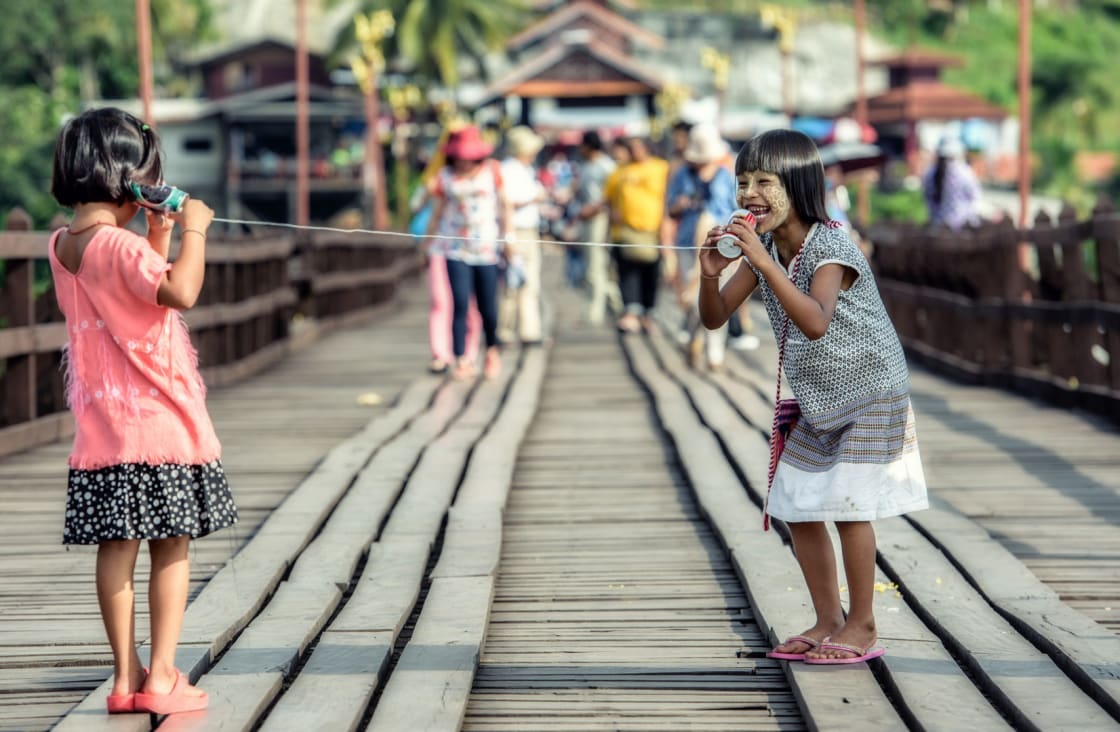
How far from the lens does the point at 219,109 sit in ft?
Result: 182

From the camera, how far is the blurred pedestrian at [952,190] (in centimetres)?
1518

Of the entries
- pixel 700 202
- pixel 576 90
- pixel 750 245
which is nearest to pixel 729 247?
pixel 750 245

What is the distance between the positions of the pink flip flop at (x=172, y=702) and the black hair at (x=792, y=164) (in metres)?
1.70

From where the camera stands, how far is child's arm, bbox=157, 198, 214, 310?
3.67m

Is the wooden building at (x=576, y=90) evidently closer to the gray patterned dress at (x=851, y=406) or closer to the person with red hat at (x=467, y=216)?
the person with red hat at (x=467, y=216)

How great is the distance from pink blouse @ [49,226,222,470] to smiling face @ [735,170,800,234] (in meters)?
1.34

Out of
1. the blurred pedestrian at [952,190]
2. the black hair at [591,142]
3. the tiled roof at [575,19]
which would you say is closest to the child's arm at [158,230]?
the blurred pedestrian at [952,190]

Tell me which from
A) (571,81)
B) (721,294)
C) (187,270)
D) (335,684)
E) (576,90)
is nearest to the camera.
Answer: (187,270)

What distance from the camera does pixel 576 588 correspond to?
5156 mm

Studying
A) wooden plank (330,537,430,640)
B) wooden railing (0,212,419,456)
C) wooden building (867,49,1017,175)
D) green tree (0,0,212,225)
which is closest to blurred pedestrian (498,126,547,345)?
wooden railing (0,212,419,456)

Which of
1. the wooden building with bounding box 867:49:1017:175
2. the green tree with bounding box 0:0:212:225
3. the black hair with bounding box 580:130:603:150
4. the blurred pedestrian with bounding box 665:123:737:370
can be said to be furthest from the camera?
the wooden building with bounding box 867:49:1017:175

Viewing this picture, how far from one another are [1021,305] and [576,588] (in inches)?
228

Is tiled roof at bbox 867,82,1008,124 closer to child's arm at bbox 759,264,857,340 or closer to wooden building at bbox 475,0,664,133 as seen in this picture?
wooden building at bbox 475,0,664,133

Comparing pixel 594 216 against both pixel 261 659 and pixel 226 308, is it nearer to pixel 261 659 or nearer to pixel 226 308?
pixel 226 308
